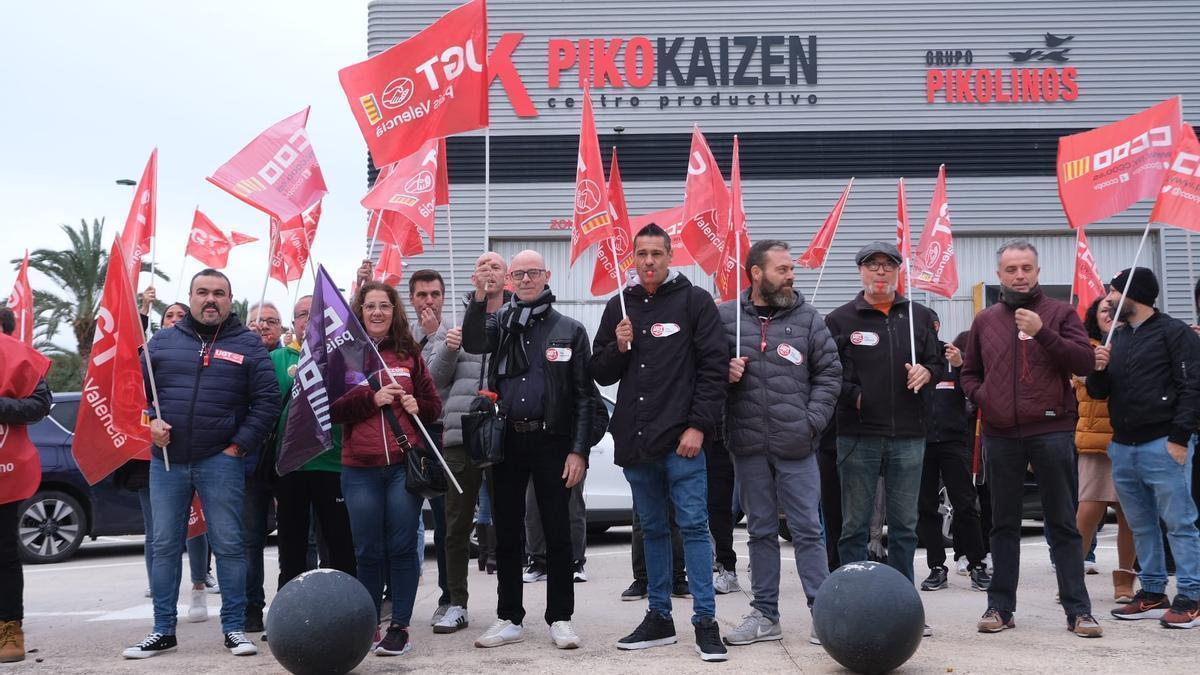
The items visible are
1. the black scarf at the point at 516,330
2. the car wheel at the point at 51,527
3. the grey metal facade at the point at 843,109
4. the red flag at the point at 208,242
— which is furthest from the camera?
the grey metal facade at the point at 843,109

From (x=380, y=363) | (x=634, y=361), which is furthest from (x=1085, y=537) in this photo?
(x=380, y=363)

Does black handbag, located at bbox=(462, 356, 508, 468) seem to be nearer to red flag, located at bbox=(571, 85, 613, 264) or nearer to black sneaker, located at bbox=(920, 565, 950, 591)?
red flag, located at bbox=(571, 85, 613, 264)

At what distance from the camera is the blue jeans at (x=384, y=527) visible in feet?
21.5

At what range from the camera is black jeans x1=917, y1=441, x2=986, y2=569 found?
9.02m

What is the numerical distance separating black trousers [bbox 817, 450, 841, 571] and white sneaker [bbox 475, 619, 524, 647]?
2.18m

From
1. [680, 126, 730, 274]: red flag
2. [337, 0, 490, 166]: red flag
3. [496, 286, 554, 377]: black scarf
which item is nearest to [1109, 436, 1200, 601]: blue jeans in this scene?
[680, 126, 730, 274]: red flag

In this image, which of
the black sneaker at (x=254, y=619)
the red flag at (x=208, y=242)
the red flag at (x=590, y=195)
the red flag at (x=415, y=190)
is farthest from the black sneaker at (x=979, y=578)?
the red flag at (x=208, y=242)

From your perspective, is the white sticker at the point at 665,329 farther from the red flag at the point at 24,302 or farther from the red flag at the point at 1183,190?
the red flag at the point at 24,302

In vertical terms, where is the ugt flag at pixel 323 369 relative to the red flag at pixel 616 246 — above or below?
below

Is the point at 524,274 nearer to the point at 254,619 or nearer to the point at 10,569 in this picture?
the point at 254,619

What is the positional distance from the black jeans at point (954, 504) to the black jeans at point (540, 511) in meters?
3.60

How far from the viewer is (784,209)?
2353 cm

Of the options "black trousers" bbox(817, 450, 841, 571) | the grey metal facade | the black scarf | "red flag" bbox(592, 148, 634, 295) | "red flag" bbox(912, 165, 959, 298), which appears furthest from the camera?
the grey metal facade

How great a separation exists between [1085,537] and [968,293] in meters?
15.3
